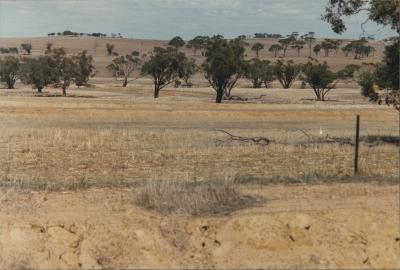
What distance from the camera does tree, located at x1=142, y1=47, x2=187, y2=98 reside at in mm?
66625

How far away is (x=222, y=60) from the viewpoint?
182ft

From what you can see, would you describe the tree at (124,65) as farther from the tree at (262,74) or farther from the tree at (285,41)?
the tree at (285,41)

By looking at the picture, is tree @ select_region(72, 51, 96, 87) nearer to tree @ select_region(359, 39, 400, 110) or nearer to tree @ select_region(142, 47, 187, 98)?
tree @ select_region(142, 47, 187, 98)

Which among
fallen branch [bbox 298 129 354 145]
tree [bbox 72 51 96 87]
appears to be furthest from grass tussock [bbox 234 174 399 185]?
tree [bbox 72 51 96 87]

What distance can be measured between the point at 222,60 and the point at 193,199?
45833 millimetres

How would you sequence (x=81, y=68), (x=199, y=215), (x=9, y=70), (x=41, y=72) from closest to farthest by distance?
(x=199, y=215), (x=41, y=72), (x=81, y=68), (x=9, y=70)

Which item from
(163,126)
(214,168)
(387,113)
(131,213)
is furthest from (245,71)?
(131,213)

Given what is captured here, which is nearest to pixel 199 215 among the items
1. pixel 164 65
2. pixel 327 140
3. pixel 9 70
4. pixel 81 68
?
pixel 327 140

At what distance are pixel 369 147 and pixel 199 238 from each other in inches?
498

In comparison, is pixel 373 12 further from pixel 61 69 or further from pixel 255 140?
pixel 61 69

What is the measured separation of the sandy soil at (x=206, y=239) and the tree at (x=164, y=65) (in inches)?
2250

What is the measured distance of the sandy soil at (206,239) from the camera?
912cm

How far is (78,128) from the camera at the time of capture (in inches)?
1179

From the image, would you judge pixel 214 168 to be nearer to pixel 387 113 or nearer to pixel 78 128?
pixel 78 128
